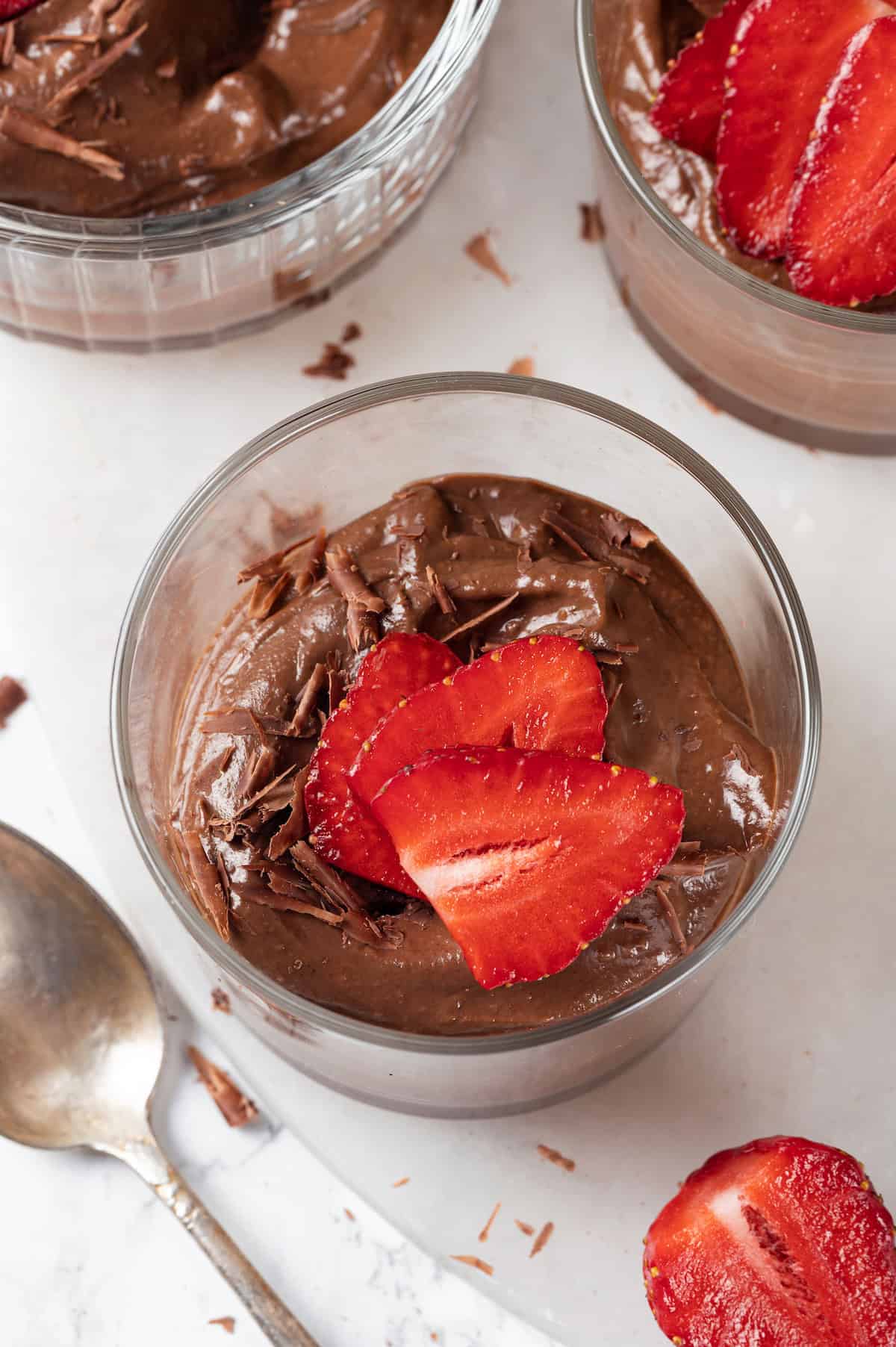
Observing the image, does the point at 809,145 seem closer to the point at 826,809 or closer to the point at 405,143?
the point at 405,143

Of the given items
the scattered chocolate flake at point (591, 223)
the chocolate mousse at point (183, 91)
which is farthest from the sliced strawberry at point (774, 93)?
the chocolate mousse at point (183, 91)

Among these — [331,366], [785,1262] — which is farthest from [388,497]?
[785,1262]

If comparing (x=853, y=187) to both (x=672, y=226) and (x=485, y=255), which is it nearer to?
(x=672, y=226)

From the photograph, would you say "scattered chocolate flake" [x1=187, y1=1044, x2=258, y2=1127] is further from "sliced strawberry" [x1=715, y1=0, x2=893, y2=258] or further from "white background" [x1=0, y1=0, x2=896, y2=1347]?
"sliced strawberry" [x1=715, y1=0, x2=893, y2=258]

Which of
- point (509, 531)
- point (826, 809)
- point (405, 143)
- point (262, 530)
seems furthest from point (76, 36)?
point (826, 809)

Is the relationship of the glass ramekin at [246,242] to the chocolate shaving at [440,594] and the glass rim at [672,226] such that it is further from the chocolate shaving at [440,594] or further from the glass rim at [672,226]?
the chocolate shaving at [440,594]

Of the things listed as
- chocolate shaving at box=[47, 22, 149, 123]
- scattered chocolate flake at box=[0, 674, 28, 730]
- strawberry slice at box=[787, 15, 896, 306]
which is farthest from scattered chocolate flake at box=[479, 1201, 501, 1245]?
chocolate shaving at box=[47, 22, 149, 123]
